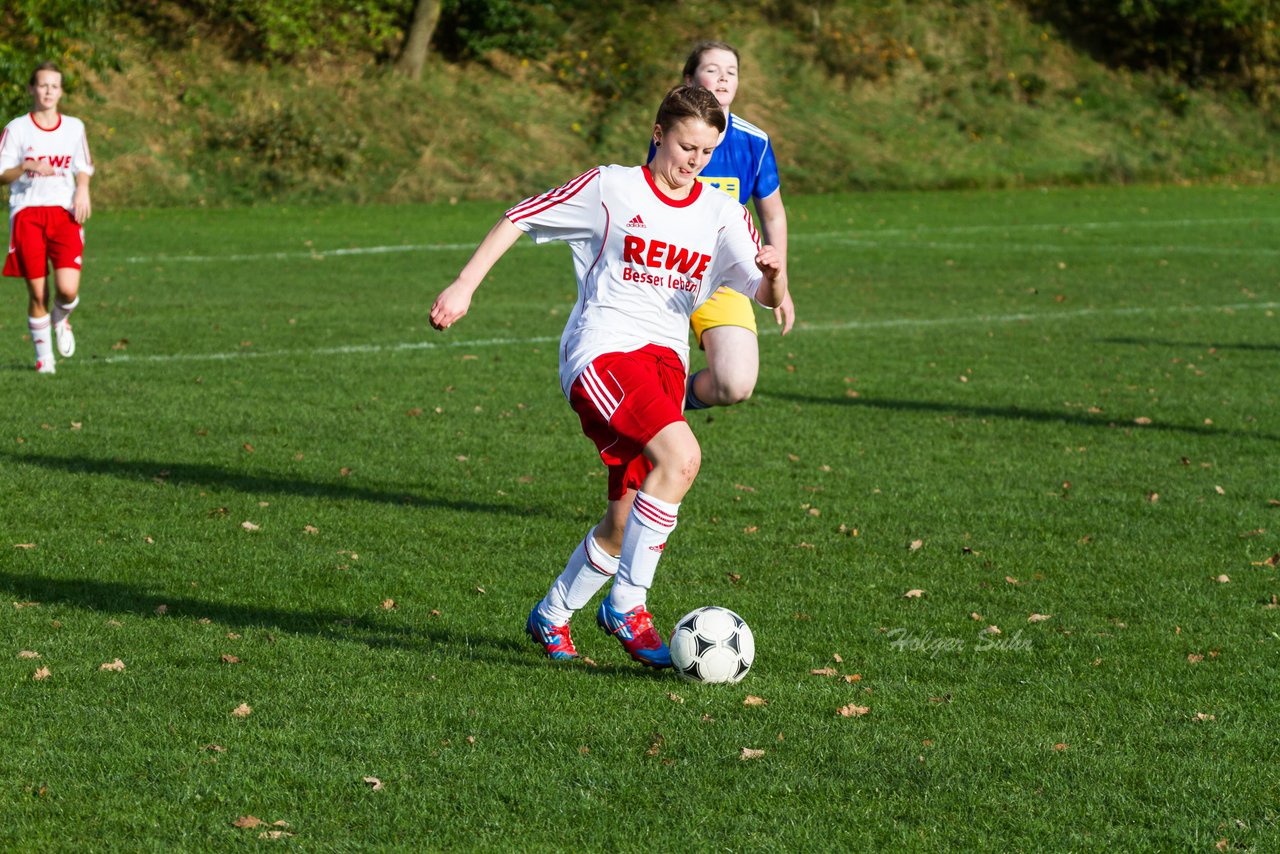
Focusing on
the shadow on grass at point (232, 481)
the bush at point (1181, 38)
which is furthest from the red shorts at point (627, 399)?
the bush at point (1181, 38)

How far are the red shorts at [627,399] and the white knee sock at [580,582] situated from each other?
303 mm

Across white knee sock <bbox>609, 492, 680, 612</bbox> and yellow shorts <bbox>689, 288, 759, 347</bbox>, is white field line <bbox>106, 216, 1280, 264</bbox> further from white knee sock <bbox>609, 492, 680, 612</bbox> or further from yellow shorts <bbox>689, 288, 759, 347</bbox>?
white knee sock <bbox>609, 492, 680, 612</bbox>

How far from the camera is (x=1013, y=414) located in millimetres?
10773

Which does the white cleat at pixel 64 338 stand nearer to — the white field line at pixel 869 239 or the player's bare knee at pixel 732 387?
the player's bare knee at pixel 732 387

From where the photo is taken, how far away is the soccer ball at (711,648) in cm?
508

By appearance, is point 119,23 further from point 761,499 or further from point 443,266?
point 761,499

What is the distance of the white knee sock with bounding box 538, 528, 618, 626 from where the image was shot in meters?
5.32

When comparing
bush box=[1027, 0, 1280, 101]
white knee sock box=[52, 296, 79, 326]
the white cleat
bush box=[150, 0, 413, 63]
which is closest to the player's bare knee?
white knee sock box=[52, 296, 79, 326]

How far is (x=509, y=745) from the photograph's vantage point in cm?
451

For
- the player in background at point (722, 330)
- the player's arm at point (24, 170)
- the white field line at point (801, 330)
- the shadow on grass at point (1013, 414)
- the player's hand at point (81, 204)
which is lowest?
the white field line at point (801, 330)

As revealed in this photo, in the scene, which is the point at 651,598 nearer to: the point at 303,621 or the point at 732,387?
the point at 732,387

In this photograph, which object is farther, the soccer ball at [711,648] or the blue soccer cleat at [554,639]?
the blue soccer cleat at [554,639]

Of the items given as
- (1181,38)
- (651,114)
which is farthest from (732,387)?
(1181,38)

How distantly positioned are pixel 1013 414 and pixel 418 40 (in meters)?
26.3
